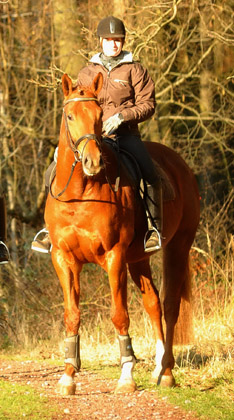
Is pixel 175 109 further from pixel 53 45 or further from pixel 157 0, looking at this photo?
pixel 157 0

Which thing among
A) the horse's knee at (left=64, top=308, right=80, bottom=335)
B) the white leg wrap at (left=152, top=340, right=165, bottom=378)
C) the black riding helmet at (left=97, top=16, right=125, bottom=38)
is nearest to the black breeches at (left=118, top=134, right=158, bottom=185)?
the black riding helmet at (left=97, top=16, right=125, bottom=38)

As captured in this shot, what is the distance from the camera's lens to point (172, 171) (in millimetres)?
7902

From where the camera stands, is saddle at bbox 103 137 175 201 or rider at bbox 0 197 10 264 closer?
saddle at bbox 103 137 175 201

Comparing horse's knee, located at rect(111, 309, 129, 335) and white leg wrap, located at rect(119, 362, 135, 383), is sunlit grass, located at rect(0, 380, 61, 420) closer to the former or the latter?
white leg wrap, located at rect(119, 362, 135, 383)

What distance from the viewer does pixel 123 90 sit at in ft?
21.4

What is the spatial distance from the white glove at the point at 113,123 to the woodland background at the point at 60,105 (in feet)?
16.0

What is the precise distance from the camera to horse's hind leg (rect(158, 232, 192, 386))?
748 cm

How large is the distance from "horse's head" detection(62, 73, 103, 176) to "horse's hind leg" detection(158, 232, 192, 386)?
2.50 meters

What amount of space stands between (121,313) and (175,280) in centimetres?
163

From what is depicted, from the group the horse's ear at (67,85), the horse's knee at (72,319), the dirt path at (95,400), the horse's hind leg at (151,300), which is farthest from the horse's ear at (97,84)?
the dirt path at (95,400)

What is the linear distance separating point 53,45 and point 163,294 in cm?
776

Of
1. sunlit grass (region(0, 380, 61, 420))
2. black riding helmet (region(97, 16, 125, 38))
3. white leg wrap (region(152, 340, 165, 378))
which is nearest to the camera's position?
sunlit grass (region(0, 380, 61, 420))

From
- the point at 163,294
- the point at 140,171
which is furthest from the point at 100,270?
the point at 140,171

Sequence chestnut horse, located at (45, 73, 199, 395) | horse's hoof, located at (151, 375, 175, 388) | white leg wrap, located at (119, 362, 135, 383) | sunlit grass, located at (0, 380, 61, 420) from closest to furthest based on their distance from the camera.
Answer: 1. sunlit grass, located at (0, 380, 61, 420)
2. chestnut horse, located at (45, 73, 199, 395)
3. white leg wrap, located at (119, 362, 135, 383)
4. horse's hoof, located at (151, 375, 175, 388)
